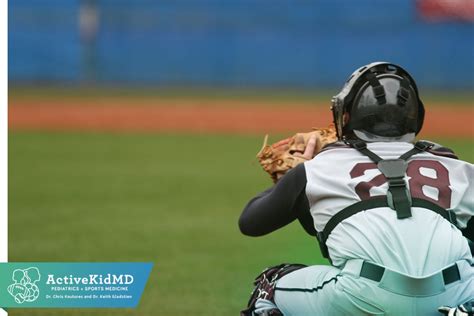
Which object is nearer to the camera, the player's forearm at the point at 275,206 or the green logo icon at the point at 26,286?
the player's forearm at the point at 275,206

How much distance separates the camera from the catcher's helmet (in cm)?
371

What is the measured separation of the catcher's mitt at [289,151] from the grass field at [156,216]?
1.66 metres

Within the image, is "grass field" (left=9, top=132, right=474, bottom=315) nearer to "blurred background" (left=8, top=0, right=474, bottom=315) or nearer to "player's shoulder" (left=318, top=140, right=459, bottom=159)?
"blurred background" (left=8, top=0, right=474, bottom=315)

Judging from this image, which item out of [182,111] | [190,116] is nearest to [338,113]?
[190,116]

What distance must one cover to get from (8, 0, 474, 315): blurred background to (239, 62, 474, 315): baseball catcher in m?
1.99

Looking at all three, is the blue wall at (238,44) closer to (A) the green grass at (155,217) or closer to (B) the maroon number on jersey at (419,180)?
(A) the green grass at (155,217)

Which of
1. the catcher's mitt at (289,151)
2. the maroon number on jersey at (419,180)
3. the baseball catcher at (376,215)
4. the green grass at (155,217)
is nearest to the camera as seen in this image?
the baseball catcher at (376,215)

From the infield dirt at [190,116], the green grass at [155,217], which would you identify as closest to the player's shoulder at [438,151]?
the green grass at [155,217]

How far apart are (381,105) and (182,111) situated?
60.3 feet

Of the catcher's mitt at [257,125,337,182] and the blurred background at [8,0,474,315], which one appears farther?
the blurred background at [8,0,474,315]

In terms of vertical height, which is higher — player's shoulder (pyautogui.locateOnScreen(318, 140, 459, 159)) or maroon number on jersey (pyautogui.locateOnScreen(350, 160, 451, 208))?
player's shoulder (pyautogui.locateOnScreen(318, 140, 459, 159))

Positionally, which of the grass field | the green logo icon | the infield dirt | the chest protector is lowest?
the infield dirt

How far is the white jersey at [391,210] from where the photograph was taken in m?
3.45

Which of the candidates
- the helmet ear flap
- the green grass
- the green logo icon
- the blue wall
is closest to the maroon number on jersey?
the helmet ear flap
